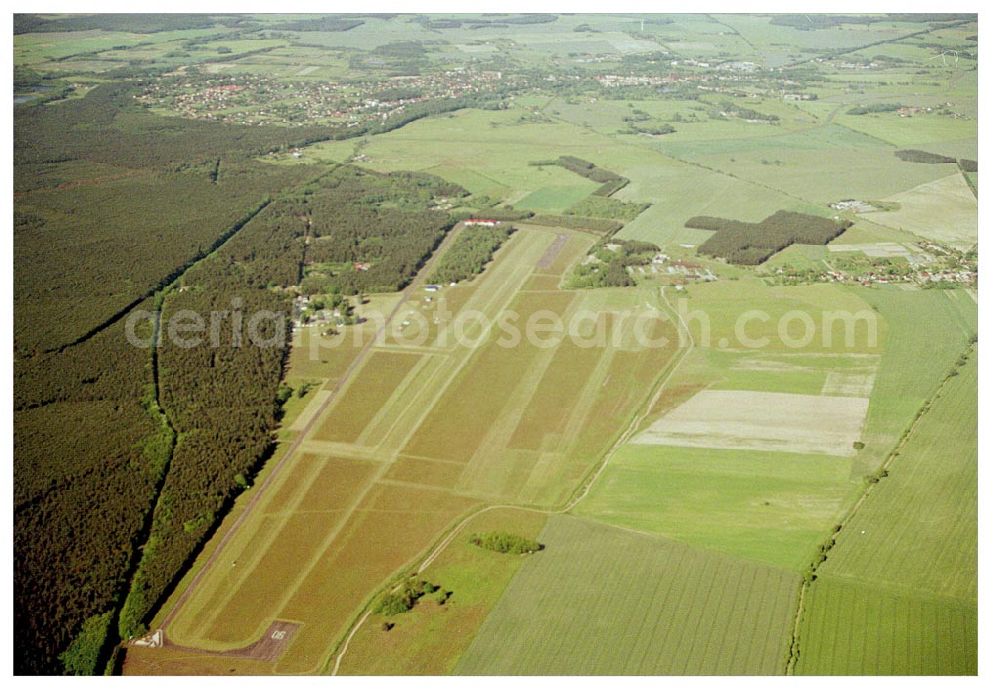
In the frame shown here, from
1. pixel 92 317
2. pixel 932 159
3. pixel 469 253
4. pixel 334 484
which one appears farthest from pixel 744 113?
pixel 334 484

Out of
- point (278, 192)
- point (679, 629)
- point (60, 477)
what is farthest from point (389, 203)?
point (679, 629)

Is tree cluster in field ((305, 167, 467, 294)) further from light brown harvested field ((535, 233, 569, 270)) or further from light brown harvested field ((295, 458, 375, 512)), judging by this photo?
light brown harvested field ((295, 458, 375, 512))

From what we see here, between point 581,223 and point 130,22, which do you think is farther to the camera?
point 130,22

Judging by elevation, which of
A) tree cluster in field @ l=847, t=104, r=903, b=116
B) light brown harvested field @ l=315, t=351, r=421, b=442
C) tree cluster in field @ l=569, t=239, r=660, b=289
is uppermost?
tree cluster in field @ l=847, t=104, r=903, b=116

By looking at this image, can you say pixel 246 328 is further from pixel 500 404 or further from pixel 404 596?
pixel 404 596

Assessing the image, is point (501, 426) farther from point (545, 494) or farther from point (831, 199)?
point (831, 199)

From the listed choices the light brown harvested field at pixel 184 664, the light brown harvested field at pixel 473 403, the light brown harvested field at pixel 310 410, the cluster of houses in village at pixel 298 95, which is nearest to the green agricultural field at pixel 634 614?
the light brown harvested field at pixel 184 664

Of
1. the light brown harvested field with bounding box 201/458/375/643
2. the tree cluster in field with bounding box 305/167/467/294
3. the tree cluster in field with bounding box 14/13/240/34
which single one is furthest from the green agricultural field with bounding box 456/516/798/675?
the tree cluster in field with bounding box 14/13/240/34

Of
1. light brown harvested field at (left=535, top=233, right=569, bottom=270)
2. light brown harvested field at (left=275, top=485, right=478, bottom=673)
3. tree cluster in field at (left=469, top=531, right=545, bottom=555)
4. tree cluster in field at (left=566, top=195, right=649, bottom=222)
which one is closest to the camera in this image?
light brown harvested field at (left=275, top=485, right=478, bottom=673)
